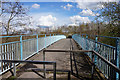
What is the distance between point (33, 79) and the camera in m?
3.03

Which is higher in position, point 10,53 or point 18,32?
point 18,32

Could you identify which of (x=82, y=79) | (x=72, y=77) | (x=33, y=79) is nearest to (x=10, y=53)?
(x=33, y=79)

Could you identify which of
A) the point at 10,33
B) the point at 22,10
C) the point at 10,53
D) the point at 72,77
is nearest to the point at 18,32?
the point at 10,33

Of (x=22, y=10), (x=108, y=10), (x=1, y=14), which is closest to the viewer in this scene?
(x=108, y=10)

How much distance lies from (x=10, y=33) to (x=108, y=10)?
6.22 m

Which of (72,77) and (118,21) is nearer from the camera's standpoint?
(72,77)

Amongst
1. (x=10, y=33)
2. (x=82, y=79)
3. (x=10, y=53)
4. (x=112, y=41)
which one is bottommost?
(x=82, y=79)

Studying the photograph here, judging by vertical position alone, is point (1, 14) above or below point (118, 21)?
above

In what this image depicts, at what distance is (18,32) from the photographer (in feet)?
24.0

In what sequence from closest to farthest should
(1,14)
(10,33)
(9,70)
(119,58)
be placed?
(119,58) < (9,70) < (1,14) < (10,33)

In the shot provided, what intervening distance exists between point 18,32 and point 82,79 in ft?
19.3

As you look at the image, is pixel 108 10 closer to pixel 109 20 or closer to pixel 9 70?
pixel 109 20

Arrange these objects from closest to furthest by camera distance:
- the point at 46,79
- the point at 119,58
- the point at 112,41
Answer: the point at 119,58 < the point at 46,79 < the point at 112,41

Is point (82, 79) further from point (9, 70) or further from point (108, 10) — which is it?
point (108, 10)
